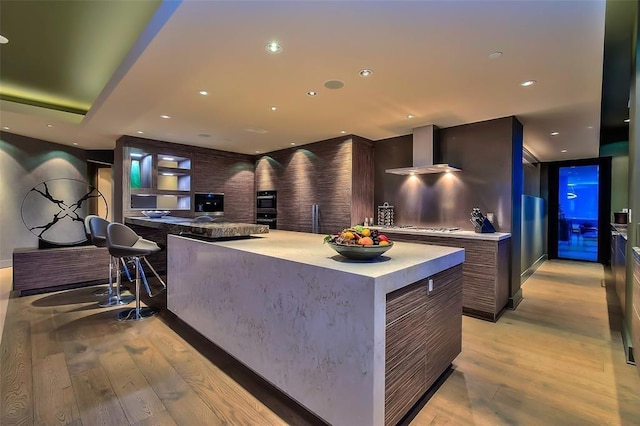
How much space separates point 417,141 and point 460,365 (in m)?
3.01

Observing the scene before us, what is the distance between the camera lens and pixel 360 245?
1.66 meters

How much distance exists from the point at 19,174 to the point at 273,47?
649 centimetres

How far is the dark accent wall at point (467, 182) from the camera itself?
3814 millimetres

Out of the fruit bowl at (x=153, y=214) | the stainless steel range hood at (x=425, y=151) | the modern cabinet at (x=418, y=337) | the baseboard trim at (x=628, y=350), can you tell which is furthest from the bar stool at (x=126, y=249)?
the baseboard trim at (x=628, y=350)

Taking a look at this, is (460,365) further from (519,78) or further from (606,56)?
(606,56)

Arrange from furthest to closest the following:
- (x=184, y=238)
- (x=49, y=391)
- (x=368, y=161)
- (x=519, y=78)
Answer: (x=368, y=161) < (x=184, y=238) < (x=519, y=78) < (x=49, y=391)

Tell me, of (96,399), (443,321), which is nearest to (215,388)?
(96,399)

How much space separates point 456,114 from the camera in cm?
371

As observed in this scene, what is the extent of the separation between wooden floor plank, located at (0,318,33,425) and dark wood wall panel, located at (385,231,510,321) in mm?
3819

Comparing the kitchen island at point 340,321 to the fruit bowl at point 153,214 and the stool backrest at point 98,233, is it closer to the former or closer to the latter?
the stool backrest at point 98,233

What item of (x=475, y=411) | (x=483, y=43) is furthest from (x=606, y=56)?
(x=475, y=411)

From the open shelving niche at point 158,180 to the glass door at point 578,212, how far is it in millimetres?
8432

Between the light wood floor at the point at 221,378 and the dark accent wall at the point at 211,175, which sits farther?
the dark accent wall at the point at 211,175

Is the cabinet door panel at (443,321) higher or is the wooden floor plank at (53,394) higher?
the cabinet door panel at (443,321)
